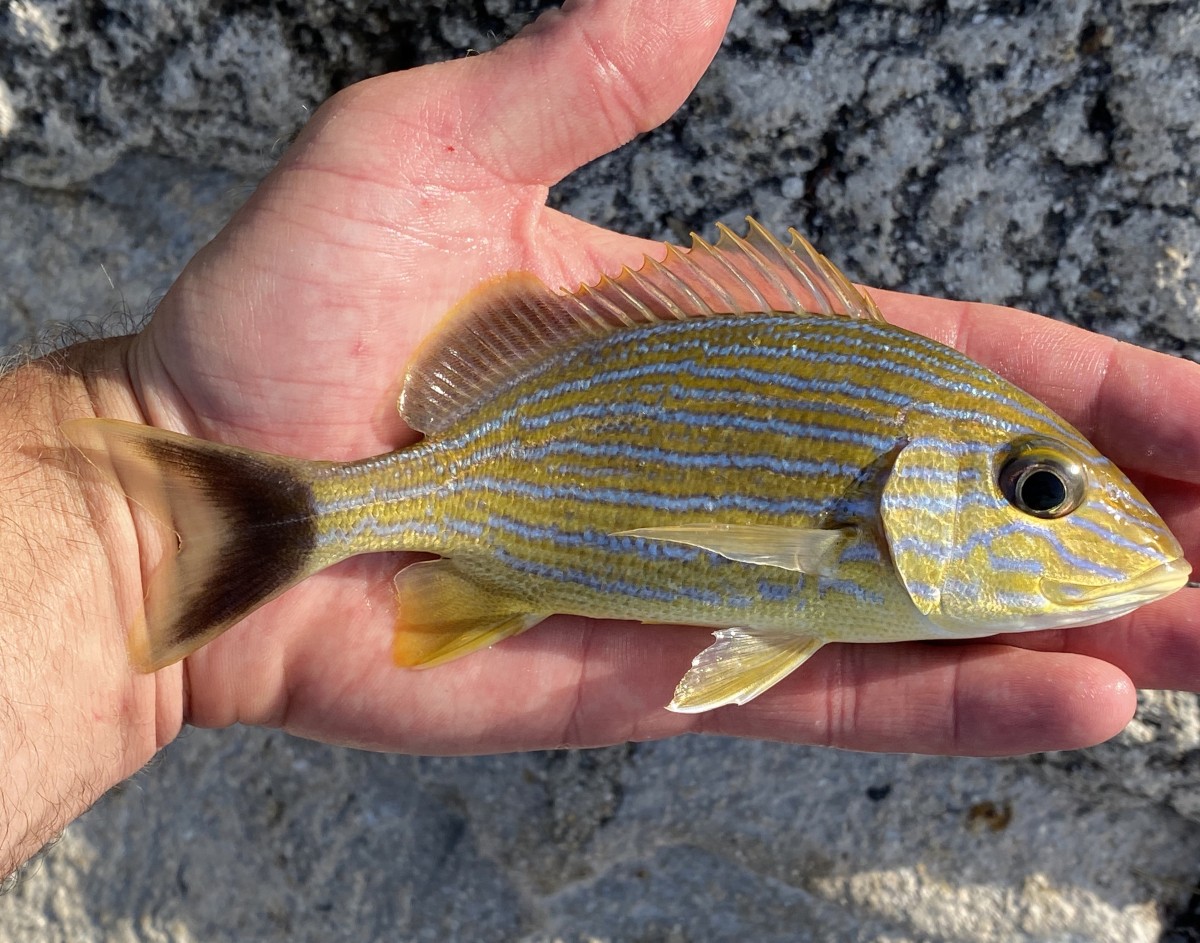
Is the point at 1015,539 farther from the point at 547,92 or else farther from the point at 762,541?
the point at 547,92

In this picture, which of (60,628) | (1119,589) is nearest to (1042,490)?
(1119,589)

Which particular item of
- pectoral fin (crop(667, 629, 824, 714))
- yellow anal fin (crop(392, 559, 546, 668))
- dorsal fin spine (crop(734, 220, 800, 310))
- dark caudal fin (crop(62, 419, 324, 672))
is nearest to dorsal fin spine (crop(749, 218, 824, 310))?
dorsal fin spine (crop(734, 220, 800, 310))

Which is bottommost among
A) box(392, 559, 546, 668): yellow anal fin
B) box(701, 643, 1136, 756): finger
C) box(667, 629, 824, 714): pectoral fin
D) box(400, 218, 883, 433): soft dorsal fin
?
box(701, 643, 1136, 756): finger

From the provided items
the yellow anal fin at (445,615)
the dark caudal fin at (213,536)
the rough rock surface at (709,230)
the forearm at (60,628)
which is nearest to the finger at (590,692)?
the yellow anal fin at (445,615)

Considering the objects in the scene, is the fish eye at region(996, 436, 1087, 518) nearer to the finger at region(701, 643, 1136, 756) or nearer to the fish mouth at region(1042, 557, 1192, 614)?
the fish mouth at region(1042, 557, 1192, 614)

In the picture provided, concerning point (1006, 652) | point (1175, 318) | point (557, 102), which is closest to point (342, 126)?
point (557, 102)

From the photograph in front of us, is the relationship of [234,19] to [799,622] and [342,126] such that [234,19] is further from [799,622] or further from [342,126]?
[799,622]

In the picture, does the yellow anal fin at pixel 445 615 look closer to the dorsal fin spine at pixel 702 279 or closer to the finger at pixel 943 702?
the finger at pixel 943 702
